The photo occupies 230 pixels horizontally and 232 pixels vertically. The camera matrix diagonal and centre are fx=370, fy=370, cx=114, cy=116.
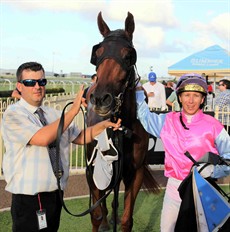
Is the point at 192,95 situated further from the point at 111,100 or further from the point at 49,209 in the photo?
the point at 49,209

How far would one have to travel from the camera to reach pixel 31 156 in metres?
2.44

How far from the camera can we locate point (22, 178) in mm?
2426

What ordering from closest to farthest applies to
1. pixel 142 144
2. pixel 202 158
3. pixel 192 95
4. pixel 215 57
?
pixel 202 158 → pixel 192 95 → pixel 142 144 → pixel 215 57

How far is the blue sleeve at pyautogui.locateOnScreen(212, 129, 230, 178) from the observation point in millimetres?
2674

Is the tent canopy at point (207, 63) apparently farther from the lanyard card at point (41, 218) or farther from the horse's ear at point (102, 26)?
the lanyard card at point (41, 218)

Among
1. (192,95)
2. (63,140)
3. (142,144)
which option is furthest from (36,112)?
(142,144)

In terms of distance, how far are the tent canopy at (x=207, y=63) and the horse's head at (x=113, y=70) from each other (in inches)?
400

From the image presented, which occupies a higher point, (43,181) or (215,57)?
(215,57)

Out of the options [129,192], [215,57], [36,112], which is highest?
[215,57]

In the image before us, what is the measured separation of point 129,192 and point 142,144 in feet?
1.73

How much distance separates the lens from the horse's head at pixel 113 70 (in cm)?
272

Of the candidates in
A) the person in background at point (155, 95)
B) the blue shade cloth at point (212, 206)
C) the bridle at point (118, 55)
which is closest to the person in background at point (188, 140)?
the blue shade cloth at point (212, 206)

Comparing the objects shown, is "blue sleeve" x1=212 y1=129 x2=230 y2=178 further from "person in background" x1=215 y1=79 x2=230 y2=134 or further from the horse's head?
"person in background" x1=215 y1=79 x2=230 y2=134

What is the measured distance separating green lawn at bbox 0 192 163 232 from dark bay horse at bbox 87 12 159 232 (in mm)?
695
